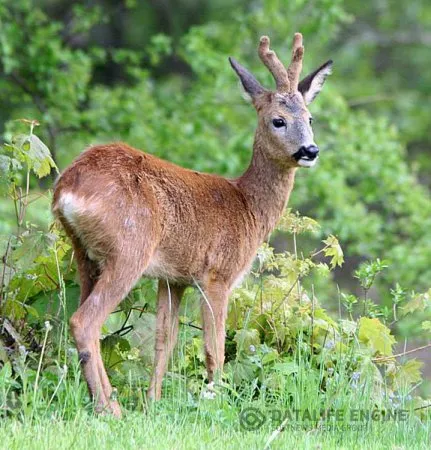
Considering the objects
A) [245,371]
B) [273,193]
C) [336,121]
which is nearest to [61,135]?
[336,121]

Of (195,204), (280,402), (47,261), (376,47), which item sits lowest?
(280,402)

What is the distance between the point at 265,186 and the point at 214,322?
4.04 feet

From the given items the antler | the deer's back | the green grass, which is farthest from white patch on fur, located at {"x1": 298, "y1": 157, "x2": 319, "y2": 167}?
the green grass

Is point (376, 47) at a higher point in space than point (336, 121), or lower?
higher

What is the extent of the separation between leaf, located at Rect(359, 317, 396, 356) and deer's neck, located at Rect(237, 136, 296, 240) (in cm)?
95

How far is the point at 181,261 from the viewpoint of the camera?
7.69 m

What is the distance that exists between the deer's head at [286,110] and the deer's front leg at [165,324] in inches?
46.7

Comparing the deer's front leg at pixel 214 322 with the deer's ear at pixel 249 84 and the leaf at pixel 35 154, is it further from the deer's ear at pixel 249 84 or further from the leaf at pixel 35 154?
the deer's ear at pixel 249 84

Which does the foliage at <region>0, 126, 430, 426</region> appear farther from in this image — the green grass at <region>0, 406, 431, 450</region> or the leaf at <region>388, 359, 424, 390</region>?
the green grass at <region>0, 406, 431, 450</region>

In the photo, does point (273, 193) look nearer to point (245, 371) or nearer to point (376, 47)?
point (245, 371)

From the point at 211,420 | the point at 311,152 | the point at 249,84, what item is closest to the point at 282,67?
the point at 249,84

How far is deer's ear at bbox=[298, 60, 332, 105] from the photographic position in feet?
28.8

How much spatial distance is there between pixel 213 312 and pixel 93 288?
0.82 m

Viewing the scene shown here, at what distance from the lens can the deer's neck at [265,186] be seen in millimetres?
8508
